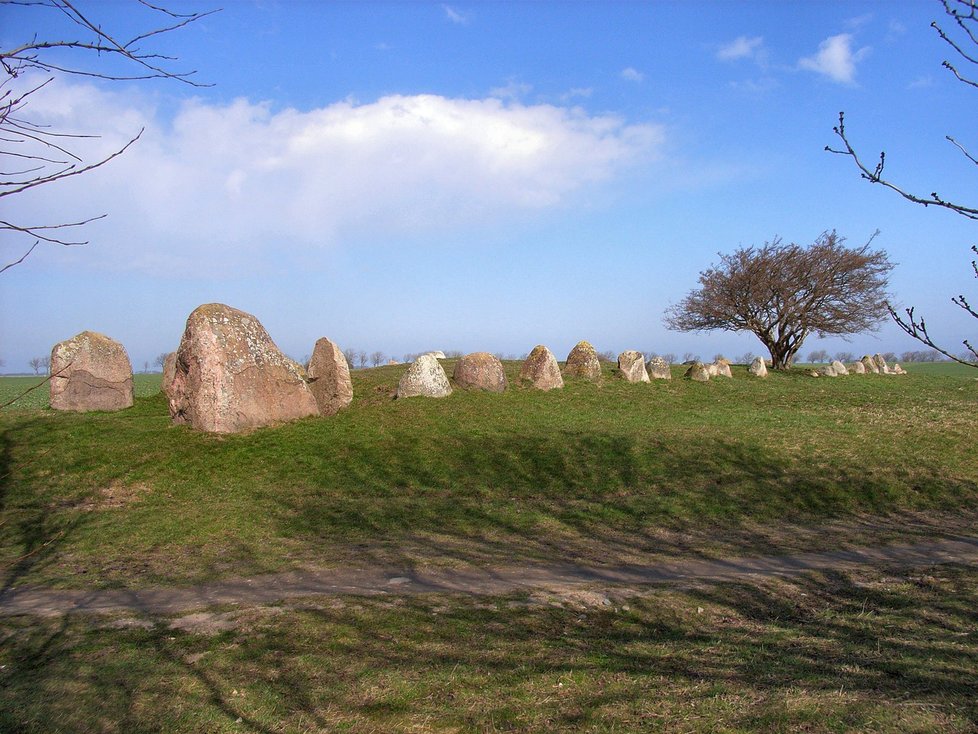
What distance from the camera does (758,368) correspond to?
29734 mm

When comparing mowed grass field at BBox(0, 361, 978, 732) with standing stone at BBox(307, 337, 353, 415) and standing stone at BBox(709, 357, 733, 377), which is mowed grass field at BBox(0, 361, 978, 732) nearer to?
standing stone at BBox(307, 337, 353, 415)

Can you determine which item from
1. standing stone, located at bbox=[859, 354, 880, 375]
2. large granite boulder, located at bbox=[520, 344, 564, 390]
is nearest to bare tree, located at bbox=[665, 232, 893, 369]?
standing stone, located at bbox=[859, 354, 880, 375]

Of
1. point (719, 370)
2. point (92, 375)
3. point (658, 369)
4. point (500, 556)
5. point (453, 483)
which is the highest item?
point (92, 375)

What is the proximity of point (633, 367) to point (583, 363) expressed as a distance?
199 cm

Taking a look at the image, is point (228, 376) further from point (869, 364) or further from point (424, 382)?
point (869, 364)

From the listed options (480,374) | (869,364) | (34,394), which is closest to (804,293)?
(869,364)

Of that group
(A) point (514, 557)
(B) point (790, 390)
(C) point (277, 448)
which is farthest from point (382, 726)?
(B) point (790, 390)

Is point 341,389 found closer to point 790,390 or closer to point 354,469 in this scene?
point 354,469

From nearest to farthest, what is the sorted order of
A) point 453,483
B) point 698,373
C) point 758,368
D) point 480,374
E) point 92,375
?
1. point 453,483
2. point 92,375
3. point 480,374
4. point 698,373
5. point 758,368

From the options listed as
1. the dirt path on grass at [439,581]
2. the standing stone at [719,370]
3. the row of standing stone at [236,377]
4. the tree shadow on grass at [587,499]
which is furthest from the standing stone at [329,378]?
the standing stone at [719,370]

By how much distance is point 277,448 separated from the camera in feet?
48.5

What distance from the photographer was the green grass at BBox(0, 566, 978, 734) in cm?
436

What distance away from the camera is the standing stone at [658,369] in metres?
25.6

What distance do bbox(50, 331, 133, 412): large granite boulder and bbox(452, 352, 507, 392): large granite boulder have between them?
31.8 feet
